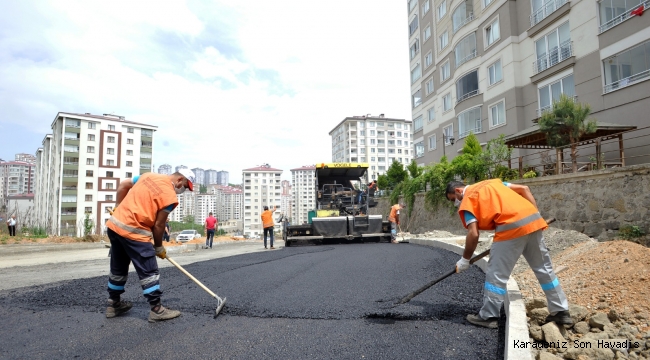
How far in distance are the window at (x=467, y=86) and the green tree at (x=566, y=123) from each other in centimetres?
867

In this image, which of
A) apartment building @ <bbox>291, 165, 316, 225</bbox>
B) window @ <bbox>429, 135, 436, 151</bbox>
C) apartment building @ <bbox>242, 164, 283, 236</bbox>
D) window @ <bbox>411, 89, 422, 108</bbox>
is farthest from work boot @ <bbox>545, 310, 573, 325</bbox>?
apartment building @ <bbox>291, 165, 316, 225</bbox>

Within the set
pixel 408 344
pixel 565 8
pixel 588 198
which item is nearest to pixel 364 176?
pixel 588 198

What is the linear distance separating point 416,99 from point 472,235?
90.9 ft

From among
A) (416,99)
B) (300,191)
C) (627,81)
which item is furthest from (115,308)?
(300,191)

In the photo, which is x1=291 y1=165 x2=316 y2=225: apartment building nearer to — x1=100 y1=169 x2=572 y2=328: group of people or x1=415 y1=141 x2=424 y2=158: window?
x1=415 y1=141 x2=424 y2=158: window

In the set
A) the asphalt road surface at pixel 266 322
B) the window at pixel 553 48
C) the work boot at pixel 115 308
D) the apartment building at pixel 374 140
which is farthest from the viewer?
the apartment building at pixel 374 140

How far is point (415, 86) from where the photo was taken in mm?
29266

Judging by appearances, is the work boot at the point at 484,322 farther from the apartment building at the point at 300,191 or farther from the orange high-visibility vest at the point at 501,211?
the apartment building at the point at 300,191

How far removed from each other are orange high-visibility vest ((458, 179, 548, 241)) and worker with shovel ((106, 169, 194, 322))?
2.52m

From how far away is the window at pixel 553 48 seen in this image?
13812 mm

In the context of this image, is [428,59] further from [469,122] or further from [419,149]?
[469,122]

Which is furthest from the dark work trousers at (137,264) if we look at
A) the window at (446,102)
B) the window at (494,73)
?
the window at (446,102)

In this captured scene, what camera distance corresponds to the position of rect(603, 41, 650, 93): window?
1075cm

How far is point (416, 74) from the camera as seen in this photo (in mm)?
29125
